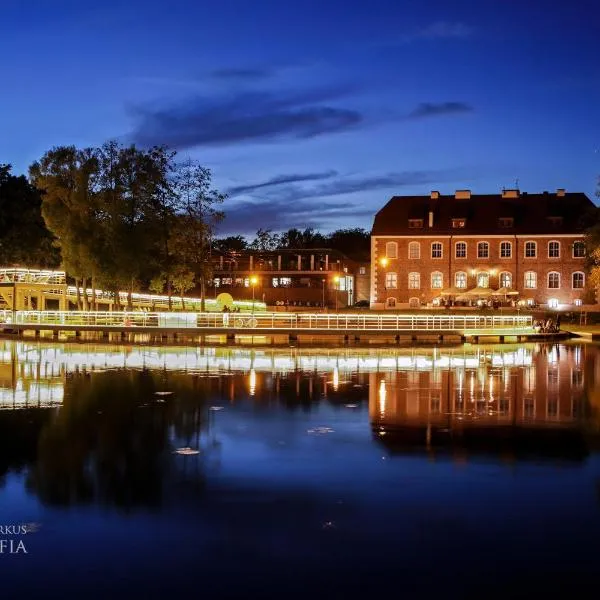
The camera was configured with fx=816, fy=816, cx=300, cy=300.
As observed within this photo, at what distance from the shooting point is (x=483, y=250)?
6275 cm

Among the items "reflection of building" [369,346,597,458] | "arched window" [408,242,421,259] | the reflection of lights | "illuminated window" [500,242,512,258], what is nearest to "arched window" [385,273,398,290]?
"arched window" [408,242,421,259]

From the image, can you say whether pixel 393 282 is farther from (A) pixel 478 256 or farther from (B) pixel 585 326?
(B) pixel 585 326

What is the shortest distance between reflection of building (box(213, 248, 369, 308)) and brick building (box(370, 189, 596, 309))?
436 inches

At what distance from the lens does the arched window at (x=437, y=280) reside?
2477 inches

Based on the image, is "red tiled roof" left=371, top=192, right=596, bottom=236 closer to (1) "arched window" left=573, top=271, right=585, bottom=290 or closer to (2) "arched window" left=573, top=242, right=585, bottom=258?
(2) "arched window" left=573, top=242, right=585, bottom=258

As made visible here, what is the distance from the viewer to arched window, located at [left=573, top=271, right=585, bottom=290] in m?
61.5

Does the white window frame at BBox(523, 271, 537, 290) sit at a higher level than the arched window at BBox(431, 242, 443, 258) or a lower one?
lower

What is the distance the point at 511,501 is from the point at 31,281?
4370 cm

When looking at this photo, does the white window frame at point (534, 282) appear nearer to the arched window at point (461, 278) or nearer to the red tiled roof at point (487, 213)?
the red tiled roof at point (487, 213)

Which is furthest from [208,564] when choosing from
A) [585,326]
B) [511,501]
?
[585,326]

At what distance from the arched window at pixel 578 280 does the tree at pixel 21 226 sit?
128ft

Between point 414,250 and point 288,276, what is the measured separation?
17.4m

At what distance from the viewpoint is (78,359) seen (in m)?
28.1

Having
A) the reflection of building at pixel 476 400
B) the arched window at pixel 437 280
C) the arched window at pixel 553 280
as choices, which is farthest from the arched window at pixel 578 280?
the reflection of building at pixel 476 400
